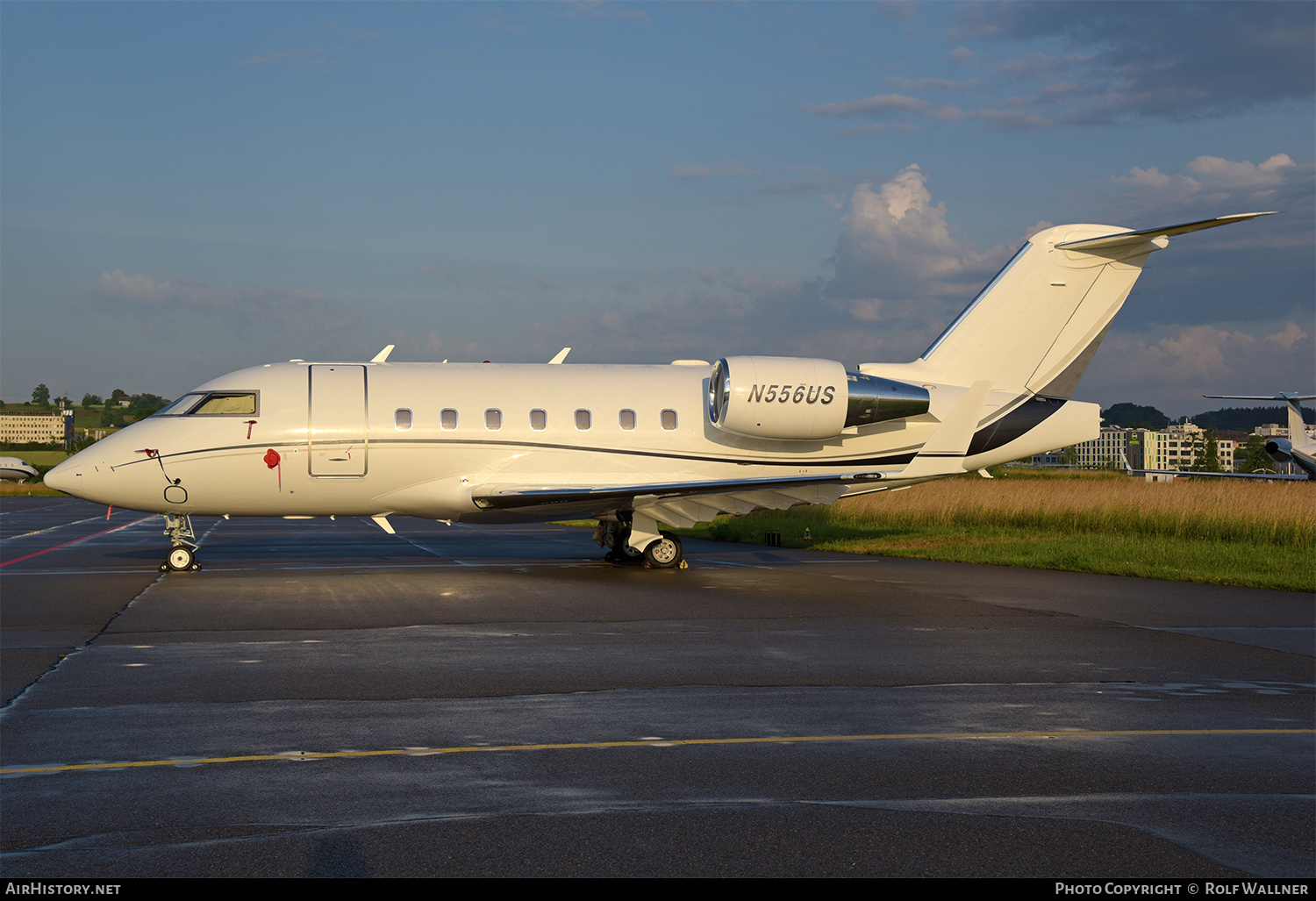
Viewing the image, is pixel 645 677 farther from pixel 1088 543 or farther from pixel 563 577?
pixel 1088 543

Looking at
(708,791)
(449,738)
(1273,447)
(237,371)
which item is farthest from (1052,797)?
(1273,447)

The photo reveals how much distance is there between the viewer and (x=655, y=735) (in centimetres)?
732

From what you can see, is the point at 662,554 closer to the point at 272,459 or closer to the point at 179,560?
the point at 272,459

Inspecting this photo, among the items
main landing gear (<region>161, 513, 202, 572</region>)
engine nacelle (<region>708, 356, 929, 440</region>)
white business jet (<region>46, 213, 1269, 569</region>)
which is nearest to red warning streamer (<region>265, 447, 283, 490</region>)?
white business jet (<region>46, 213, 1269, 569</region>)

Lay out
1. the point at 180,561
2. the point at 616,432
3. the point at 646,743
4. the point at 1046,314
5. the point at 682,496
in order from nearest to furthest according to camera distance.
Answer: the point at 646,743, the point at 682,496, the point at 180,561, the point at 616,432, the point at 1046,314

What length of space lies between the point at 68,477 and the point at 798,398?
1263 centimetres

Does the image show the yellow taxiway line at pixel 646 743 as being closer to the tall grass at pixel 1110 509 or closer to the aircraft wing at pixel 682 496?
the aircraft wing at pixel 682 496

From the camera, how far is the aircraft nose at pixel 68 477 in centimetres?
1830

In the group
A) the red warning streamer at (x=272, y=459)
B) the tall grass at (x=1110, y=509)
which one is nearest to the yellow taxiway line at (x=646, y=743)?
the red warning streamer at (x=272, y=459)

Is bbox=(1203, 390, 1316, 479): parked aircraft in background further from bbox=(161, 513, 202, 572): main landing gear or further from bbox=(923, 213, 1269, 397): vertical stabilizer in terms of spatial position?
bbox=(161, 513, 202, 572): main landing gear

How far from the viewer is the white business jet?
1861 cm

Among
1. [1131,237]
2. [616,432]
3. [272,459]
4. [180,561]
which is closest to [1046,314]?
[1131,237]

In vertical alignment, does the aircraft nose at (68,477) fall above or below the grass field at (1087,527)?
above
